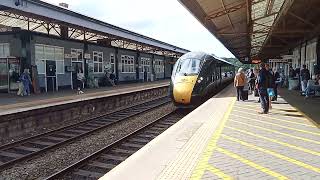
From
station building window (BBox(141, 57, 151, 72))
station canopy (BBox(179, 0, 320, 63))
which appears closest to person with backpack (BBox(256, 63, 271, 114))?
station canopy (BBox(179, 0, 320, 63))

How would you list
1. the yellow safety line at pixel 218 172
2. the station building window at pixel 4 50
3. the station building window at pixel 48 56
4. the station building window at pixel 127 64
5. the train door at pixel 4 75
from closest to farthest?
the yellow safety line at pixel 218 172
the train door at pixel 4 75
the station building window at pixel 4 50
the station building window at pixel 48 56
the station building window at pixel 127 64

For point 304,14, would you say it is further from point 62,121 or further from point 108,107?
point 62,121

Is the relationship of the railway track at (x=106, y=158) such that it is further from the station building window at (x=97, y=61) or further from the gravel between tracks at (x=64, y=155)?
the station building window at (x=97, y=61)

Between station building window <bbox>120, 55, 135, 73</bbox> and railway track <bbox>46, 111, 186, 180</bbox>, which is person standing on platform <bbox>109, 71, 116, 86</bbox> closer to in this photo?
station building window <bbox>120, 55, 135, 73</bbox>

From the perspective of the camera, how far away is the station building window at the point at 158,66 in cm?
5303

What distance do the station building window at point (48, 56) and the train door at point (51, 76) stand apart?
0.27m

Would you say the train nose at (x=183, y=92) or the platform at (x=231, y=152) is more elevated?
the train nose at (x=183, y=92)

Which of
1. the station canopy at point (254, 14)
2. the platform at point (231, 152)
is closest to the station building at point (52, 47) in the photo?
the station canopy at point (254, 14)

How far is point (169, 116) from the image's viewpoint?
1722cm

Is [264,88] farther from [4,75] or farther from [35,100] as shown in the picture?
[4,75]

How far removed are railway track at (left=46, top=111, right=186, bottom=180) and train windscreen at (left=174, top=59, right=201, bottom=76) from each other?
497cm

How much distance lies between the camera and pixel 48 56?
25.6 metres

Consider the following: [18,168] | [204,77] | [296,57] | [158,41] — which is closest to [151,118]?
[204,77]

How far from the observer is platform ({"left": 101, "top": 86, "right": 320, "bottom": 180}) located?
574 cm
